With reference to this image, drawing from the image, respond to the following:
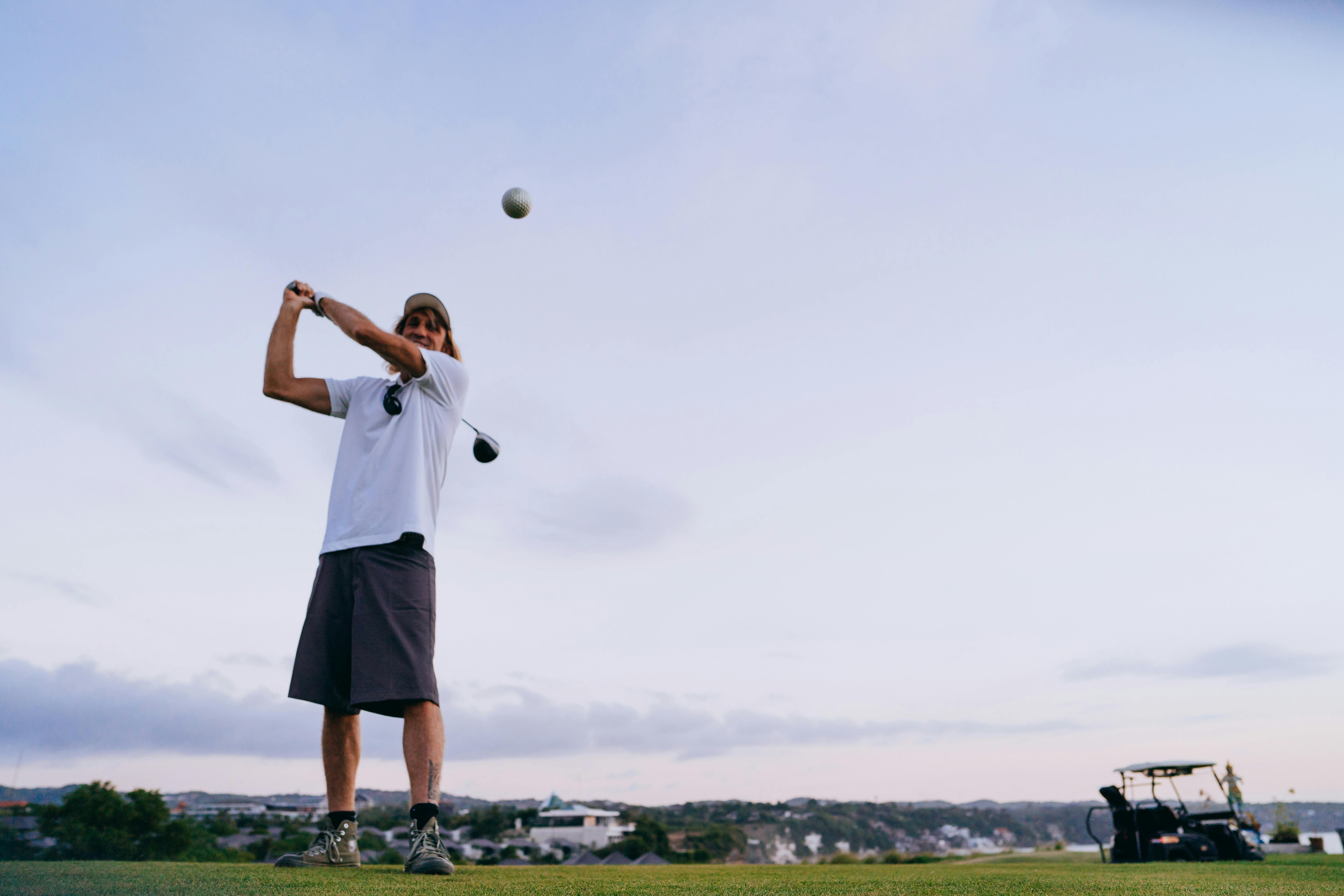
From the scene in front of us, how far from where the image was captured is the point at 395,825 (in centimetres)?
315

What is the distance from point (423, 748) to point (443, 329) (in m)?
2.01

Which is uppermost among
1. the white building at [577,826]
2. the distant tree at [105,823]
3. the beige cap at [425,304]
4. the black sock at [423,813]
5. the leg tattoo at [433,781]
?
the beige cap at [425,304]

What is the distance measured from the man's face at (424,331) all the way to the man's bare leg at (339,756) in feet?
5.64

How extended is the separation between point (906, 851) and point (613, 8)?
1355 centimetres

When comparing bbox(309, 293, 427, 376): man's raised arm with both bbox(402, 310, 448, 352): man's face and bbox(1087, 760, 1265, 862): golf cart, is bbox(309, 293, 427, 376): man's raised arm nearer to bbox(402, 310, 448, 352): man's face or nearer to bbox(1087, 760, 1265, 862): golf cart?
bbox(402, 310, 448, 352): man's face

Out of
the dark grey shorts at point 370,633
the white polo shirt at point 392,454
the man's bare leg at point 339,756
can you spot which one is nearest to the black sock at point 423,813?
the dark grey shorts at point 370,633

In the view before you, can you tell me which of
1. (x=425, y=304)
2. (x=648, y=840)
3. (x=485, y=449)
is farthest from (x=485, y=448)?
(x=648, y=840)

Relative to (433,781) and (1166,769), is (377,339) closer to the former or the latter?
(433,781)

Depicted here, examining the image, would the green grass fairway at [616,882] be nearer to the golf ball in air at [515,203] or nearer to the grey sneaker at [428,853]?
the grey sneaker at [428,853]

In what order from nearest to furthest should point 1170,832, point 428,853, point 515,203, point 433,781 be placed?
point 428,853 → point 433,781 → point 515,203 → point 1170,832

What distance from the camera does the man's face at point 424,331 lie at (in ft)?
12.6

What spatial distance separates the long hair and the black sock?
203cm

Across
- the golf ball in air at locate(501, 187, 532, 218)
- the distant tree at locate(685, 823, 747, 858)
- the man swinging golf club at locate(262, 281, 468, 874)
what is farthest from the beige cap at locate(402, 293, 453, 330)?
the distant tree at locate(685, 823, 747, 858)

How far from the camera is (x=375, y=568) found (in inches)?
125
